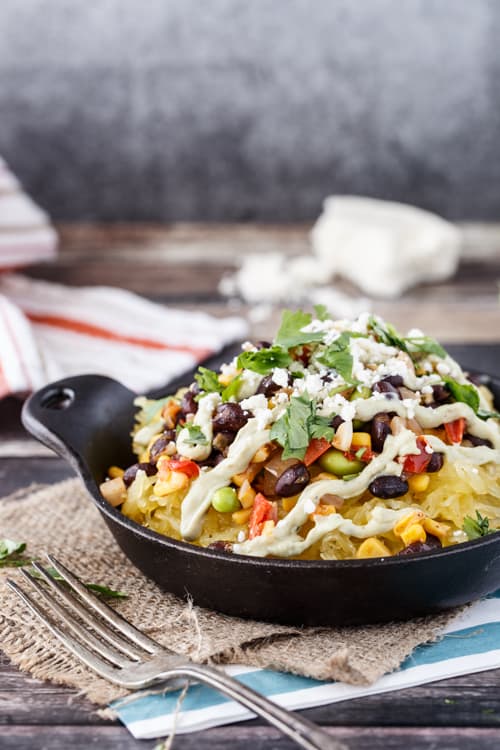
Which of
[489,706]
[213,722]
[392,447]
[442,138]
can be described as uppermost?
[392,447]

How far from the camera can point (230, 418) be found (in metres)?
3.10

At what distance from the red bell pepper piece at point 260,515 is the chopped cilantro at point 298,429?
15 cm

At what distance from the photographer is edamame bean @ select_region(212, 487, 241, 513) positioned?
298 cm

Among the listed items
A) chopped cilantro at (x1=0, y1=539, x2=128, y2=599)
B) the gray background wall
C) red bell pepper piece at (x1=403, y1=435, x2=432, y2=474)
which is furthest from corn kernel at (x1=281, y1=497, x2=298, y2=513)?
the gray background wall

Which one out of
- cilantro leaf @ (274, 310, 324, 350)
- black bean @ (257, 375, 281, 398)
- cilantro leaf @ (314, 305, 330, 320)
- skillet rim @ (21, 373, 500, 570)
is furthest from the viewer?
cilantro leaf @ (314, 305, 330, 320)

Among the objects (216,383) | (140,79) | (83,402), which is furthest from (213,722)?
(140,79)

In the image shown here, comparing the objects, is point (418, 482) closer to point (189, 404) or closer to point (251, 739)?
point (189, 404)

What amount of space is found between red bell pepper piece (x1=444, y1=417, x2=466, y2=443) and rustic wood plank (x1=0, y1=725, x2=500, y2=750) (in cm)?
96

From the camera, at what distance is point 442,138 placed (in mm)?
8039

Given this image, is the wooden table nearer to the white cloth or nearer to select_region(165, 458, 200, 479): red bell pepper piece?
the white cloth

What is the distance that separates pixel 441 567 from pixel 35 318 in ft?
12.4

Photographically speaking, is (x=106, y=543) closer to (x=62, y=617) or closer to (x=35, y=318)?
(x=62, y=617)

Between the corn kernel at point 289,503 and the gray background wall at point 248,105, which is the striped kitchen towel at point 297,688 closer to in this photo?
the corn kernel at point 289,503

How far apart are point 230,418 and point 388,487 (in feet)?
A: 1.74
